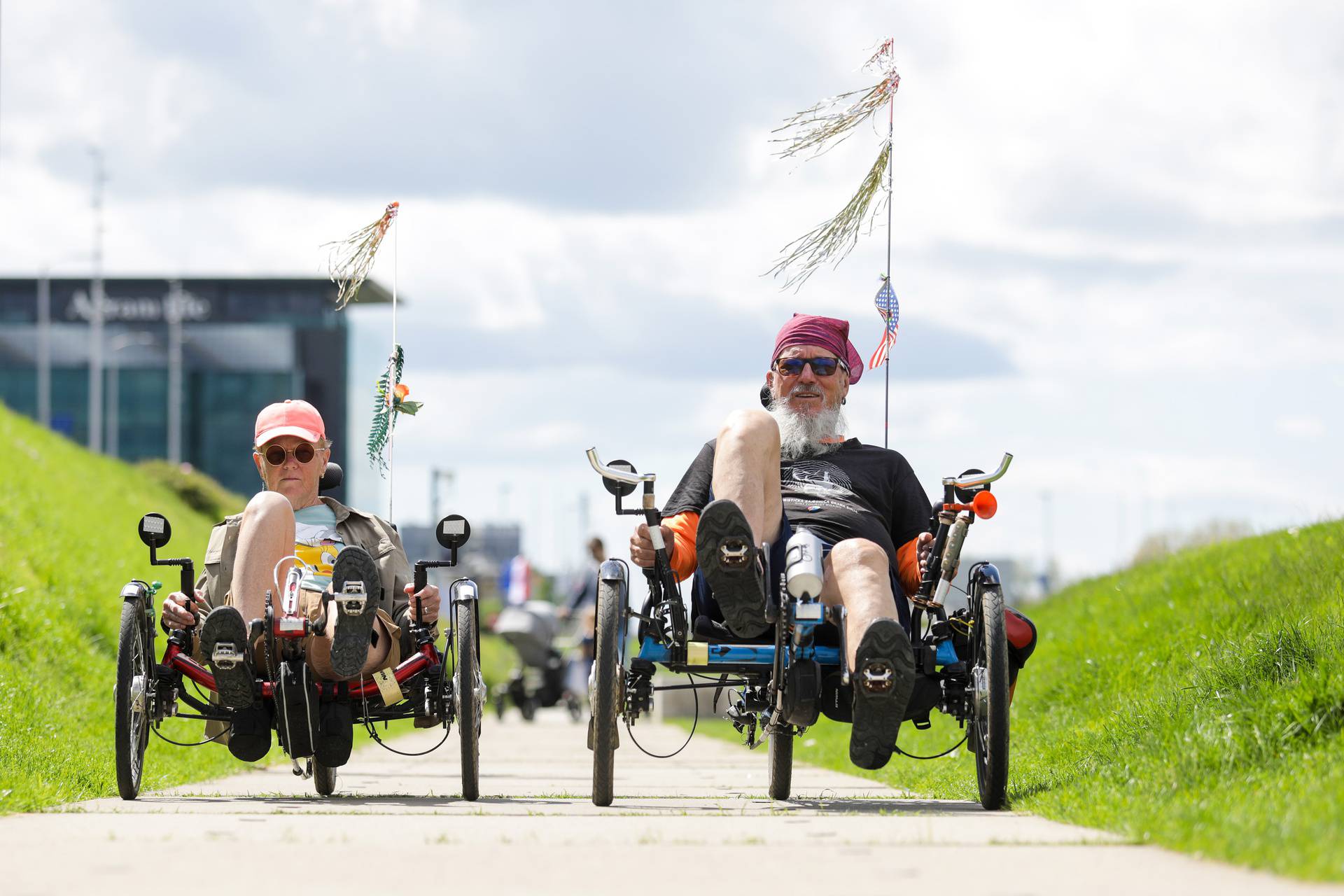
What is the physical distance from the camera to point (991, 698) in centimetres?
636

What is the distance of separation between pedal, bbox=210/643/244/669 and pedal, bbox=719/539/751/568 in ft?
5.85

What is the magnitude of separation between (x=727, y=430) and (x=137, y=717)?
2411 mm

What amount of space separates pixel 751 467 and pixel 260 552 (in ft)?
6.00

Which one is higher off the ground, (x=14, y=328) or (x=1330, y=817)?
(x=14, y=328)

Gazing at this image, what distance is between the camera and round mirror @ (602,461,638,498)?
261 inches

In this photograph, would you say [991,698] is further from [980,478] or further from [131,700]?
[131,700]

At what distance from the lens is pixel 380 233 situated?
857 centimetres

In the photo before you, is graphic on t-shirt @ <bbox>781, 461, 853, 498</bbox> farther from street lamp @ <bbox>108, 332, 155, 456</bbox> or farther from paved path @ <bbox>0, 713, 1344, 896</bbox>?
street lamp @ <bbox>108, 332, 155, 456</bbox>

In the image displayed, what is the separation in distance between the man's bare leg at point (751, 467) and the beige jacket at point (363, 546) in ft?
5.04

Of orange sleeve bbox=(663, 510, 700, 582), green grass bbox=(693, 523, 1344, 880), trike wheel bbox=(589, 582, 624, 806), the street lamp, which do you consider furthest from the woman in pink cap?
the street lamp

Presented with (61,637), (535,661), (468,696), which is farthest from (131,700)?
(535,661)

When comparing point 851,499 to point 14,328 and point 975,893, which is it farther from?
point 14,328

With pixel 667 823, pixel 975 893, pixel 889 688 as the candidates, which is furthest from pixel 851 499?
pixel 975 893

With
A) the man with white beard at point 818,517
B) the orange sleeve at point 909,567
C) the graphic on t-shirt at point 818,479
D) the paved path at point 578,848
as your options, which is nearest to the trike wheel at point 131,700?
the paved path at point 578,848
